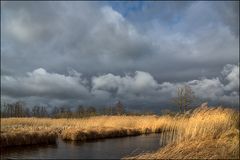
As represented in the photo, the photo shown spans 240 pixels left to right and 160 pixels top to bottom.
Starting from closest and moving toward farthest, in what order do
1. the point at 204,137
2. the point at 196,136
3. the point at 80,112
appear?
the point at 204,137 < the point at 196,136 < the point at 80,112

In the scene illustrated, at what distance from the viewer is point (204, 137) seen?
14.4 meters

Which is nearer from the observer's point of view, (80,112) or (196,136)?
(196,136)

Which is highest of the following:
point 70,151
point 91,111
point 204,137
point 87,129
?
point 91,111

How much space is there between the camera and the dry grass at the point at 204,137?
1249 centimetres

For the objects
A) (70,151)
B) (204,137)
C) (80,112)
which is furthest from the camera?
(80,112)

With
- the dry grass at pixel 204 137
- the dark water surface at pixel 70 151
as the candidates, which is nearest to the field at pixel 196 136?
the dry grass at pixel 204 137

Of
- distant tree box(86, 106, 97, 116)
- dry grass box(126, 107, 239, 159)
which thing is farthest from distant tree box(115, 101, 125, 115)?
dry grass box(126, 107, 239, 159)

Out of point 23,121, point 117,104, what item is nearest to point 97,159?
point 23,121

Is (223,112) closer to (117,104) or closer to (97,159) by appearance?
(97,159)

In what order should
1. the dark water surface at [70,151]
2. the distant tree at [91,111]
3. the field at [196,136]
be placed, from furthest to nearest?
1. the distant tree at [91,111]
2. the dark water surface at [70,151]
3. the field at [196,136]

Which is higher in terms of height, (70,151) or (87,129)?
(87,129)

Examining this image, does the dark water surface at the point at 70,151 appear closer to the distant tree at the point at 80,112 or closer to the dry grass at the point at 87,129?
the dry grass at the point at 87,129

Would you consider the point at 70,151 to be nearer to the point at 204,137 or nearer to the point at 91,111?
the point at 204,137

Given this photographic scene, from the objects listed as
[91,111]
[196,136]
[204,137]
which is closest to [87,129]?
[196,136]
